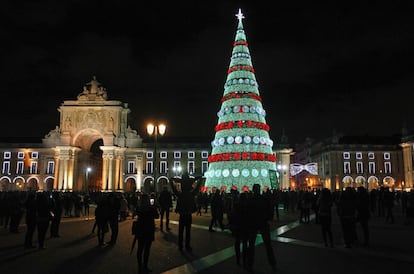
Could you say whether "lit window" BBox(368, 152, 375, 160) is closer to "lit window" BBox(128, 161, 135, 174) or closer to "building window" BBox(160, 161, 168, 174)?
"building window" BBox(160, 161, 168, 174)

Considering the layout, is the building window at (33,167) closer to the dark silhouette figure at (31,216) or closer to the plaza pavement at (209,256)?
the plaza pavement at (209,256)

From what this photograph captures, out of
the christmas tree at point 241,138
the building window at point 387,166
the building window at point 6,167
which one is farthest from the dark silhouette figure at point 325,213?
the building window at point 387,166

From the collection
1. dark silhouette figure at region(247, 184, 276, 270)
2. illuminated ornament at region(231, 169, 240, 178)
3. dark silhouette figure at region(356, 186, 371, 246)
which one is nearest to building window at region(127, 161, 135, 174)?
illuminated ornament at region(231, 169, 240, 178)

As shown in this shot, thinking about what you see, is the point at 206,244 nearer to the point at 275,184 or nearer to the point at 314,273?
the point at 314,273

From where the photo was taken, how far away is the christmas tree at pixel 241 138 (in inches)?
1320

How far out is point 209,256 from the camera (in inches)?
434

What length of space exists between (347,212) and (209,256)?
465 cm

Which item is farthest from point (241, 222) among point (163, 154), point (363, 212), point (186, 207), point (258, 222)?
point (163, 154)

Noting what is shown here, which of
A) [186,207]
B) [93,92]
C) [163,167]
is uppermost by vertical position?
[93,92]

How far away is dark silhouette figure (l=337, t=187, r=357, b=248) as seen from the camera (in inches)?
480

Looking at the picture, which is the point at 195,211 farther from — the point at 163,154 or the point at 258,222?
the point at 163,154

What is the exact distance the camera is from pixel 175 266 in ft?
31.8

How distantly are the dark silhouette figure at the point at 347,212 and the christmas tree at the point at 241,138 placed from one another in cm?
2015

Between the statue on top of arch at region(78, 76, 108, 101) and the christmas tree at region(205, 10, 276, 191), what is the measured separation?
1672 inches
